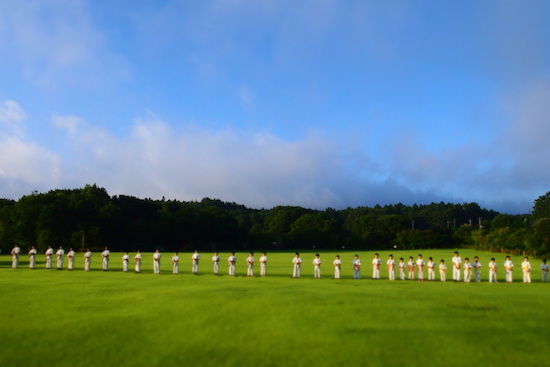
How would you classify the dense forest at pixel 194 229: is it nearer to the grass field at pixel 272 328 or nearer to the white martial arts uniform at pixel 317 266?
the white martial arts uniform at pixel 317 266

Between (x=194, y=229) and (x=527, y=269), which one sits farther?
(x=194, y=229)

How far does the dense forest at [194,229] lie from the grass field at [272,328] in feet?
121

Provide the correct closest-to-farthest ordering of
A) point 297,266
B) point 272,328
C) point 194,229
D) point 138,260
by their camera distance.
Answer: point 272,328 → point 297,266 → point 138,260 → point 194,229

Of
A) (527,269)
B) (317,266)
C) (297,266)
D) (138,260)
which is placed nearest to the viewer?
(527,269)

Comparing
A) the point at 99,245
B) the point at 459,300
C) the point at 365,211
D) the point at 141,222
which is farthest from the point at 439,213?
the point at 459,300

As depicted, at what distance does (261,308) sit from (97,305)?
207 inches

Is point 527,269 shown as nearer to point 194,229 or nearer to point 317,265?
point 317,265

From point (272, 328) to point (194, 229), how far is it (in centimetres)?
7235

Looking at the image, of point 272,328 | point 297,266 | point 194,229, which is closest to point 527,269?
point 297,266

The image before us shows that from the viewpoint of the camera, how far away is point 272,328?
10.9 meters

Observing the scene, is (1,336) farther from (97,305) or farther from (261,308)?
(261,308)

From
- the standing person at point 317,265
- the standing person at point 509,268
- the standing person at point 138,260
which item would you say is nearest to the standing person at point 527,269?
the standing person at point 509,268

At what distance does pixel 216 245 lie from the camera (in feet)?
280

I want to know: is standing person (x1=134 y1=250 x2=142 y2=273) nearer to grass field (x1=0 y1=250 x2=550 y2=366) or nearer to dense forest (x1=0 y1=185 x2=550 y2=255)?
grass field (x1=0 y1=250 x2=550 y2=366)
